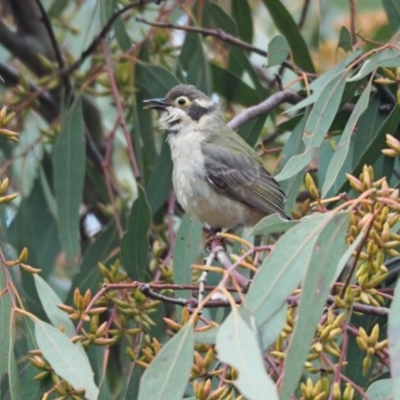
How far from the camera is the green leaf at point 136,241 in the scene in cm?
414

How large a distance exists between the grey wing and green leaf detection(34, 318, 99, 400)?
230 cm

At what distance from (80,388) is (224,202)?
2.41 metres

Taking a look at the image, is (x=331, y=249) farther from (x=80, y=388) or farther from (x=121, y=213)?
(x=121, y=213)

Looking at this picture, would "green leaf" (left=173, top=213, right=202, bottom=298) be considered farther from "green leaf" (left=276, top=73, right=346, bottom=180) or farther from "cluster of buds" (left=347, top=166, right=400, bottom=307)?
"cluster of buds" (left=347, top=166, right=400, bottom=307)

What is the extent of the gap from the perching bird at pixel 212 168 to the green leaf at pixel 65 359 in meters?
2.02

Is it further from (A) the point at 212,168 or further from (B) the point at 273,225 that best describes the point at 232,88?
(B) the point at 273,225

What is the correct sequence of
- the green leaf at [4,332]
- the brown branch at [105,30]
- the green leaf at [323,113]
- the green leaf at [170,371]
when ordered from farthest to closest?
the brown branch at [105,30] < the green leaf at [323,113] < the green leaf at [4,332] < the green leaf at [170,371]

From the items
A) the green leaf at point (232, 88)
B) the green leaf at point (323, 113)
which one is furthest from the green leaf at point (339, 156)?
the green leaf at point (232, 88)

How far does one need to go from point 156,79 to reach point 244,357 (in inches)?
129

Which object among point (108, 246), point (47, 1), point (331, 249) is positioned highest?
point (47, 1)

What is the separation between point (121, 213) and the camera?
5301 mm

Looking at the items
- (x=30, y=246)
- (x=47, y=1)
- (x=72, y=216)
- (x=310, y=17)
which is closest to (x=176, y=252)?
(x=72, y=216)

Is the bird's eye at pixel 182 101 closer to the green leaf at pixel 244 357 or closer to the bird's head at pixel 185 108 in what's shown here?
the bird's head at pixel 185 108

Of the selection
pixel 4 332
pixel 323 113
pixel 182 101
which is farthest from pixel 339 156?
pixel 182 101
